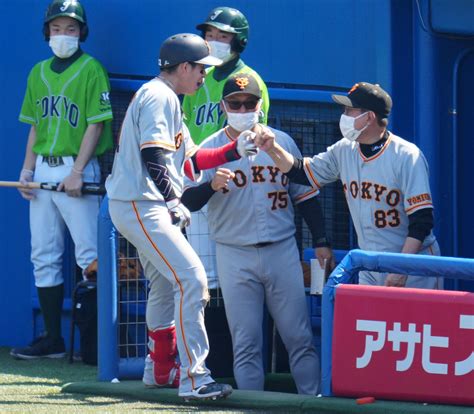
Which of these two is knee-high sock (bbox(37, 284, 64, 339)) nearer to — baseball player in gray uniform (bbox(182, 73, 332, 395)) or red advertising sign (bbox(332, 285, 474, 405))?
baseball player in gray uniform (bbox(182, 73, 332, 395))

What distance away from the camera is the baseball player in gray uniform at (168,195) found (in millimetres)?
5965

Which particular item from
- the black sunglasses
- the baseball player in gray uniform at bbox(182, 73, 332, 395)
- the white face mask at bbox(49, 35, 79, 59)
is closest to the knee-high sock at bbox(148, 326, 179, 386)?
the baseball player in gray uniform at bbox(182, 73, 332, 395)

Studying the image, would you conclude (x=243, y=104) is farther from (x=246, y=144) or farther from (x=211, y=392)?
(x=211, y=392)

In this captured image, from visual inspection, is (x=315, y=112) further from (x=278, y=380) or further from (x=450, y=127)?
(x=278, y=380)

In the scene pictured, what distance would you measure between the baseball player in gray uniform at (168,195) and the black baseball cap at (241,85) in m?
0.24

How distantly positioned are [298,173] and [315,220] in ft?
0.92

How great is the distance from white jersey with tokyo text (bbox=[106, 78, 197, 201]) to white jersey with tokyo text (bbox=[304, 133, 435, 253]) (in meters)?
0.85

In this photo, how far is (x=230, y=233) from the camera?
666 centimetres

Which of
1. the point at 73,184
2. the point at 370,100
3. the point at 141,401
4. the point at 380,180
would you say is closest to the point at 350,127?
the point at 370,100

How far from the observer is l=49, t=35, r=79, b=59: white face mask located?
8.09 meters

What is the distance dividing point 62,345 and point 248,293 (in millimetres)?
1820

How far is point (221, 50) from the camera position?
7.27 metres

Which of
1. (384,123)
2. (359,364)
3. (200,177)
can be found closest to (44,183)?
(200,177)

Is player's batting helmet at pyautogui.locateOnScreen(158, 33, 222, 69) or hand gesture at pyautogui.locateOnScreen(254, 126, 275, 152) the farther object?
hand gesture at pyautogui.locateOnScreen(254, 126, 275, 152)
